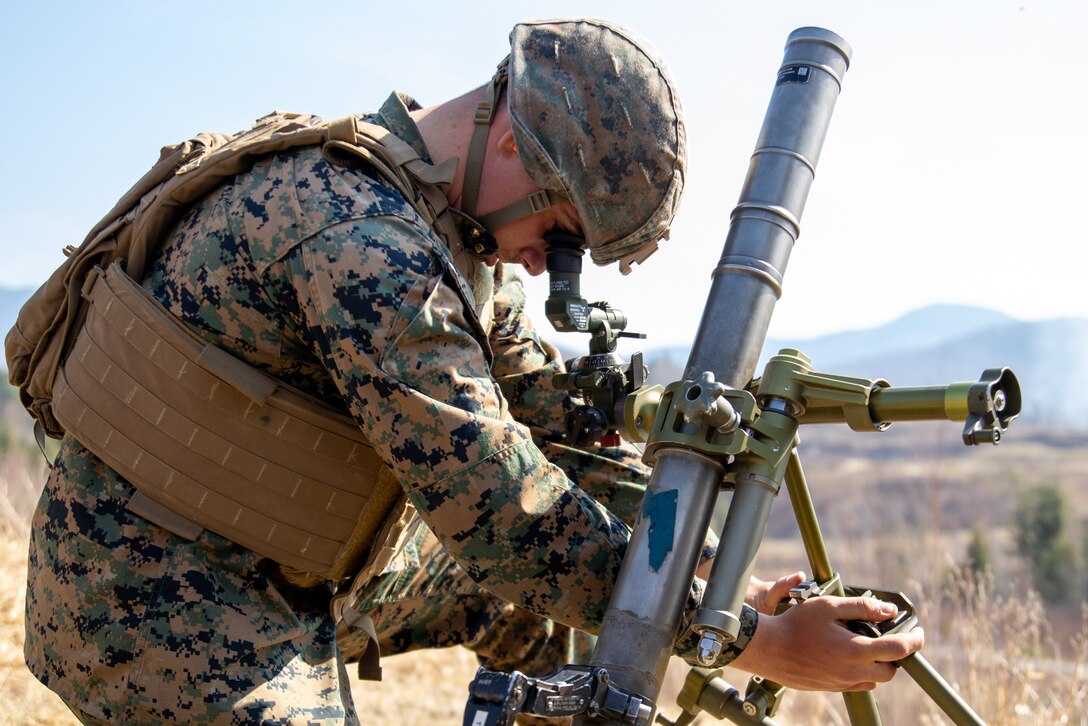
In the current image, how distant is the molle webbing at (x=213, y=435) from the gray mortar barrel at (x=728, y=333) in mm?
680

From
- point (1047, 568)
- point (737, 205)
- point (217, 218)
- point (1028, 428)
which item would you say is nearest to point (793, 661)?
point (737, 205)

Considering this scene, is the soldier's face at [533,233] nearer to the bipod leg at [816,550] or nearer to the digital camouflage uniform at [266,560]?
the digital camouflage uniform at [266,560]

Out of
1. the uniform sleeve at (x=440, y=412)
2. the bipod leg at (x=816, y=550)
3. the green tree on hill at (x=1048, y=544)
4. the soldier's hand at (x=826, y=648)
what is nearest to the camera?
the uniform sleeve at (x=440, y=412)

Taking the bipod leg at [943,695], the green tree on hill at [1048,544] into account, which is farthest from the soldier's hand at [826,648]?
the green tree on hill at [1048,544]

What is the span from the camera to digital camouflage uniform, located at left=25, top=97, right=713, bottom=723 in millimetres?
2215

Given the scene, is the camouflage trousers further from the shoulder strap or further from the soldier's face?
the soldier's face

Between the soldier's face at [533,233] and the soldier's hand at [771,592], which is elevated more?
the soldier's face at [533,233]

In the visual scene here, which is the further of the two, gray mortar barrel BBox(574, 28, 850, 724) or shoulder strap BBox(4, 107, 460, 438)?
shoulder strap BBox(4, 107, 460, 438)

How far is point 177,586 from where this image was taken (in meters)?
2.40

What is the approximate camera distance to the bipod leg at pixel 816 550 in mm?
2777

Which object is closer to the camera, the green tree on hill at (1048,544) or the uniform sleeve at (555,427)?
the uniform sleeve at (555,427)

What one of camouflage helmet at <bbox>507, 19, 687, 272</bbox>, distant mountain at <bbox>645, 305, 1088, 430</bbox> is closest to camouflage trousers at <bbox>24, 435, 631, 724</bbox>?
camouflage helmet at <bbox>507, 19, 687, 272</bbox>

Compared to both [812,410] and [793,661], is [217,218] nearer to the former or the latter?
[812,410]

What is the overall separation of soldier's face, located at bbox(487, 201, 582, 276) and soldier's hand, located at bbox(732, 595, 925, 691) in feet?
3.51
